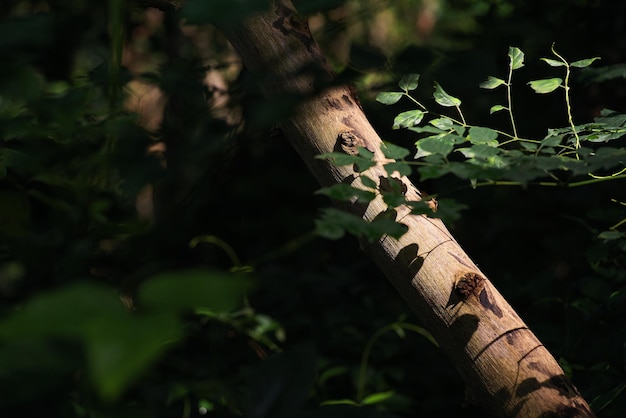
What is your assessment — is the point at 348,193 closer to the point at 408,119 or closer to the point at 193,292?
the point at 408,119

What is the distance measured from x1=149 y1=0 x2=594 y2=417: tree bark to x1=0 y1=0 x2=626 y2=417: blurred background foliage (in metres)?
0.08

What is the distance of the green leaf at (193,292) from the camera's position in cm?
39

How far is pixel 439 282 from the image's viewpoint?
0.90 m

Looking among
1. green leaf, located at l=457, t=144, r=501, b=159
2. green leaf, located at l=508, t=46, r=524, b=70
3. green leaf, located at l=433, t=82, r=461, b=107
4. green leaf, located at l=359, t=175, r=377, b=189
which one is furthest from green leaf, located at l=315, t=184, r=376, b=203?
green leaf, located at l=508, t=46, r=524, b=70

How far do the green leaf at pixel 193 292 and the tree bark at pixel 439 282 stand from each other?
453 mm

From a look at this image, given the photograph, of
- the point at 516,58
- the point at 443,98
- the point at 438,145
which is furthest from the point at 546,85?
the point at 438,145

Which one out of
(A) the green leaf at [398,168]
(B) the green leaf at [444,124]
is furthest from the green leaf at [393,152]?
(B) the green leaf at [444,124]

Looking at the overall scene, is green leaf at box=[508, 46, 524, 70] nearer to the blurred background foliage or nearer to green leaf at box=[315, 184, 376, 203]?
the blurred background foliage

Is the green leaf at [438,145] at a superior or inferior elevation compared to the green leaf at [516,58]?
inferior

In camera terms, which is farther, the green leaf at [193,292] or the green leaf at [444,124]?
Answer: the green leaf at [444,124]

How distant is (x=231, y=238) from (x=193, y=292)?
194 cm

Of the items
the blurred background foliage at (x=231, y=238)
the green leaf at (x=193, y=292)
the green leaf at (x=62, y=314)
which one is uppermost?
the green leaf at (x=193, y=292)

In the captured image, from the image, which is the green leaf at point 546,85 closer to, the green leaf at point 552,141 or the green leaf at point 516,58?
the green leaf at point 516,58

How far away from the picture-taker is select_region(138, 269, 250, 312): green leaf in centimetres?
39
